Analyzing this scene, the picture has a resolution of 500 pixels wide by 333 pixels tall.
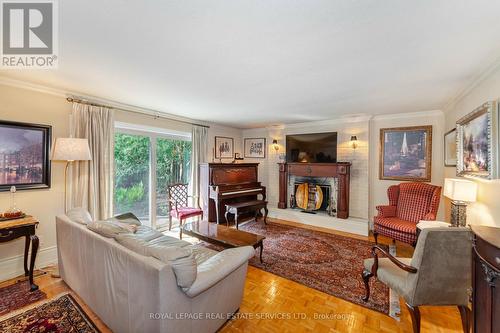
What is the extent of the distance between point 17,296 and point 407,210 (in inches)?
212

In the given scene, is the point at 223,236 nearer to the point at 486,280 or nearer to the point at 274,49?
the point at 274,49

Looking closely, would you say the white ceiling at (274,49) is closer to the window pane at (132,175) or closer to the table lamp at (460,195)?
the window pane at (132,175)

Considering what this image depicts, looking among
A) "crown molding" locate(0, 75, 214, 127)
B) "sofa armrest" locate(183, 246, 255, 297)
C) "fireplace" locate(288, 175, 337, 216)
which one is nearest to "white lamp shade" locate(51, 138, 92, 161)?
"crown molding" locate(0, 75, 214, 127)

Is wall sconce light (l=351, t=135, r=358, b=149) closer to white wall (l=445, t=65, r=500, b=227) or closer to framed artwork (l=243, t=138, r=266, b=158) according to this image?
white wall (l=445, t=65, r=500, b=227)

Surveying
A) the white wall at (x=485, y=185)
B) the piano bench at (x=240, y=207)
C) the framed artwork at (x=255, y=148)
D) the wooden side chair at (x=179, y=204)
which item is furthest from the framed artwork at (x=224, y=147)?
the white wall at (x=485, y=185)

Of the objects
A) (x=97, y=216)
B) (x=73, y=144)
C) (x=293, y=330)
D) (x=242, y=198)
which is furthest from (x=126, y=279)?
(x=242, y=198)

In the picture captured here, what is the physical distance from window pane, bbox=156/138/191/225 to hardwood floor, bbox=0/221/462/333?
211cm

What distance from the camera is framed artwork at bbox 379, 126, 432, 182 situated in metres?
4.02

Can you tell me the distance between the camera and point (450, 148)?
338cm

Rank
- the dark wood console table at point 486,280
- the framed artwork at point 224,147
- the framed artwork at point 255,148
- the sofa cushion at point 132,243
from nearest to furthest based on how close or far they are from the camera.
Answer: the dark wood console table at point 486,280 < the sofa cushion at point 132,243 < the framed artwork at point 224,147 < the framed artwork at point 255,148

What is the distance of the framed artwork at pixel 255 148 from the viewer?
608 centimetres

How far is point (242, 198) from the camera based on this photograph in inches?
210

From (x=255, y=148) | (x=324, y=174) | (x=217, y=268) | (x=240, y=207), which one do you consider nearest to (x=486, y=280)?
(x=217, y=268)

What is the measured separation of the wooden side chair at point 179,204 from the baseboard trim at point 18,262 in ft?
5.79
